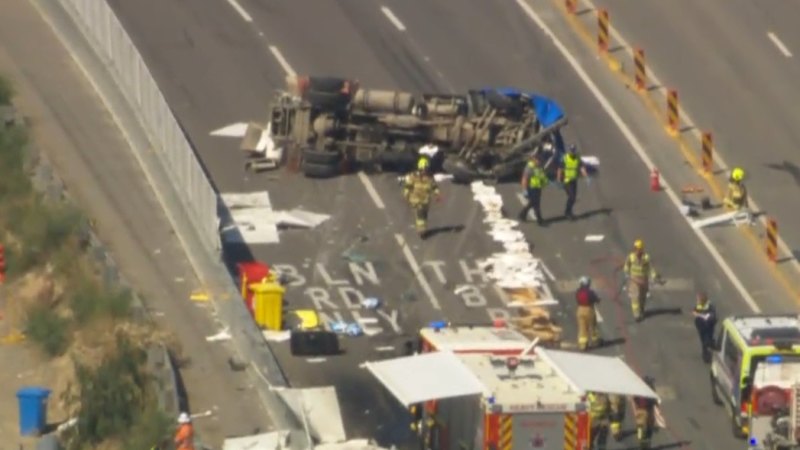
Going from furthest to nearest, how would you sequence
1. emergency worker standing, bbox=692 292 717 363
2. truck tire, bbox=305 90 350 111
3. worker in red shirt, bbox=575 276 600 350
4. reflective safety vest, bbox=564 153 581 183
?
truck tire, bbox=305 90 350 111
reflective safety vest, bbox=564 153 581 183
worker in red shirt, bbox=575 276 600 350
emergency worker standing, bbox=692 292 717 363

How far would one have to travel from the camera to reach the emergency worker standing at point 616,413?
4528cm

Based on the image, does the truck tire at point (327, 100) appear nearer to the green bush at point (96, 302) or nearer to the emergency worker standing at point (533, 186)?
the emergency worker standing at point (533, 186)

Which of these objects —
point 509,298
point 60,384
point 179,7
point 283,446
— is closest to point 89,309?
point 60,384

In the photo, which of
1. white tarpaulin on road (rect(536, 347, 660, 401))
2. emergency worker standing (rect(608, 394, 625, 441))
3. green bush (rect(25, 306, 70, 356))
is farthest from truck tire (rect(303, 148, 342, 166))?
white tarpaulin on road (rect(536, 347, 660, 401))

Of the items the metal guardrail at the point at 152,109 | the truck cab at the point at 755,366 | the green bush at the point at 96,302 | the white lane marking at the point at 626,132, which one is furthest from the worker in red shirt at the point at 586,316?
the green bush at the point at 96,302

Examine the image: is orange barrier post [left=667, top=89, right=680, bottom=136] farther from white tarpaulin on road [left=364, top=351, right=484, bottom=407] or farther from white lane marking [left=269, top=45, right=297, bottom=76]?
white tarpaulin on road [left=364, top=351, right=484, bottom=407]

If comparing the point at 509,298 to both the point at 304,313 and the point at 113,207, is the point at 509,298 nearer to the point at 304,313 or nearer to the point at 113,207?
the point at 304,313

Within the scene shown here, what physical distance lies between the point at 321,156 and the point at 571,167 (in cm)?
560

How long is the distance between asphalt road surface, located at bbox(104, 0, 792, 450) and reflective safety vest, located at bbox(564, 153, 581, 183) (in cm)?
114

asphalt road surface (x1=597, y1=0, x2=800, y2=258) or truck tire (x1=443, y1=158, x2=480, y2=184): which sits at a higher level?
asphalt road surface (x1=597, y1=0, x2=800, y2=258)

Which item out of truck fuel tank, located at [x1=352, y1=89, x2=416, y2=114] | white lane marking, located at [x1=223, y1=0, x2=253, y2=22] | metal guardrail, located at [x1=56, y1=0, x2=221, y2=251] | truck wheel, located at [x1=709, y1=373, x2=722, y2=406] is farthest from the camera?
white lane marking, located at [x1=223, y1=0, x2=253, y2=22]

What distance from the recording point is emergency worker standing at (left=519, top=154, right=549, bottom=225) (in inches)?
2137

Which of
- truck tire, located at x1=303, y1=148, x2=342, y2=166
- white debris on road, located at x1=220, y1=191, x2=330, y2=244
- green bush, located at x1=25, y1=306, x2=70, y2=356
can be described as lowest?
green bush, located at x1=25, y1=306, x2=70, y2=356

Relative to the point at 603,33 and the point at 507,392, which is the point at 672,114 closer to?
the point at 603,33
